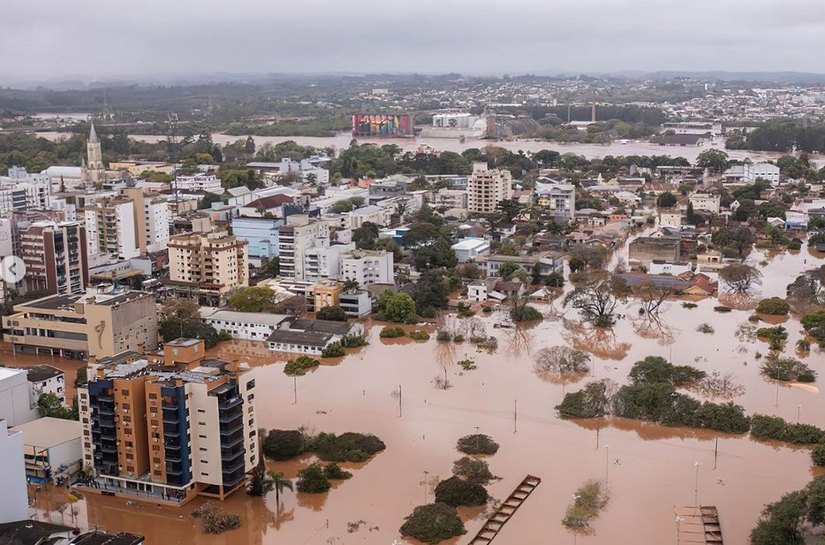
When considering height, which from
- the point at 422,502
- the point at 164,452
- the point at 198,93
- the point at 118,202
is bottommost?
the point at 422,502

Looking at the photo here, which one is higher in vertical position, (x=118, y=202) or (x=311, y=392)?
(x=118, y=202)

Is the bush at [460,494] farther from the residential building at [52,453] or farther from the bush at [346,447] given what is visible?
the residential building at [52,453]

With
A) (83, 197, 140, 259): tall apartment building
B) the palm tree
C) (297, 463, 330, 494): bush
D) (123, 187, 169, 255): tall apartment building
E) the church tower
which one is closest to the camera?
the palm tree

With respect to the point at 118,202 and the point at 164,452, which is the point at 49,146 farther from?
the point at 164,452

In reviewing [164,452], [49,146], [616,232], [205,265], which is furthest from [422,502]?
[49,146]

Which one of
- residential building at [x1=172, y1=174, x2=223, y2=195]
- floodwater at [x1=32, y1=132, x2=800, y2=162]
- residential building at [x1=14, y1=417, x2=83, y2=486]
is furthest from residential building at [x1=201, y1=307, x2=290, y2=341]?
floodwater at [x1=32, y1=132, x2=800, y2=162]

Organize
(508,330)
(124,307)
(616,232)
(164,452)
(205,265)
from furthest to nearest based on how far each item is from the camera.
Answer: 1. (616,232)
2. (205,265)
3. (508,330)
4. (124,307)
5. (164,452)

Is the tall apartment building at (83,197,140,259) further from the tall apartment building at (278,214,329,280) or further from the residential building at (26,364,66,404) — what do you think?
the residential building at (26,364,66,404)

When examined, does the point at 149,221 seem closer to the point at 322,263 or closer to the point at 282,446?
the point at 322,263
